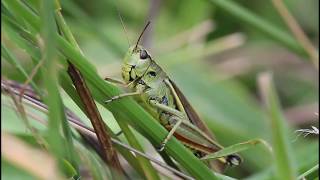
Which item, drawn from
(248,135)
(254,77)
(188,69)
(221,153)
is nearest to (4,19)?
(221,153)

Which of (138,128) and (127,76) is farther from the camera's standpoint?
(127,76)

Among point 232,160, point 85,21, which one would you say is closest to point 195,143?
point 232,160

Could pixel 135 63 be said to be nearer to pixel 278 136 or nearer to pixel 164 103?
pixel 164 103

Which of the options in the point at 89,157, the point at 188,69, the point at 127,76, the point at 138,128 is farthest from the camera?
the point at 188,69

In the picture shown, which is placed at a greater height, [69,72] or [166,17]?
[166,17]

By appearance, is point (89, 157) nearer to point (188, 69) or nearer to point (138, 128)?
point (138, 128)

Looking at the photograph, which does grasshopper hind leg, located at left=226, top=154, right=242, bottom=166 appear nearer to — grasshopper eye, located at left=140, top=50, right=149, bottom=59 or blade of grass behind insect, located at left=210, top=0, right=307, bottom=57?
grasshopper eye, located at left=140, top=50, right=149, bottom=59

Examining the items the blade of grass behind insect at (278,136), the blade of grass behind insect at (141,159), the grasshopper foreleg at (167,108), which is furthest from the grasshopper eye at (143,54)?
the blade of grass behind insect at (278,136)
